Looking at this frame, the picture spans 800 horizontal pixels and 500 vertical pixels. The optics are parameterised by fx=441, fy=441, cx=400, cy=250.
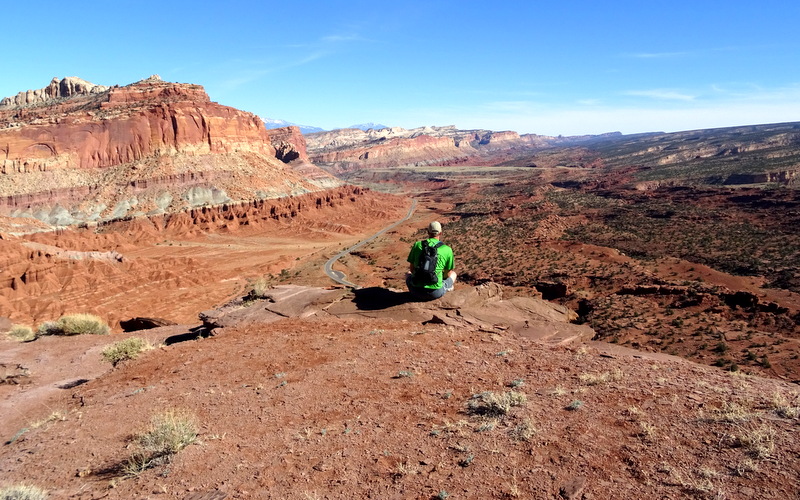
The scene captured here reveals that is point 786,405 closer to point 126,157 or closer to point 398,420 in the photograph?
point 398,420

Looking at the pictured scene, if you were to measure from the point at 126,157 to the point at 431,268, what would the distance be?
220ft

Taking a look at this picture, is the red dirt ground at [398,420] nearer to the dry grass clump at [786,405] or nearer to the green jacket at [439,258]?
the dry grass clump at [786,405]

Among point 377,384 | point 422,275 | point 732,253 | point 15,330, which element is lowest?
point 732,253

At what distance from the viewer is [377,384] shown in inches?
277

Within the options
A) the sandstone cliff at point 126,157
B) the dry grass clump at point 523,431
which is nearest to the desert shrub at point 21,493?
the dry grass clump at point 523,431

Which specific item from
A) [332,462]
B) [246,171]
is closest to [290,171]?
[246,171]

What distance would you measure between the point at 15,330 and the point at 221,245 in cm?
3982

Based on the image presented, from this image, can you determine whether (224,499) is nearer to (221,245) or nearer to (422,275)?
(422,275)

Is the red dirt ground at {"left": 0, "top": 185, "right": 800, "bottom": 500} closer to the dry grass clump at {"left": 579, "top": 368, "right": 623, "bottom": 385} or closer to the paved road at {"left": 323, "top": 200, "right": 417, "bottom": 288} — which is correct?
the dry grass clump at {"left": 579, "top": 368, "right": 623, "bottom": 385}

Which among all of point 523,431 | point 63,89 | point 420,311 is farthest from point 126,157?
point 523,431

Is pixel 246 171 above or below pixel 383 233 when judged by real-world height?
above

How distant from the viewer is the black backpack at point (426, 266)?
10242 mm

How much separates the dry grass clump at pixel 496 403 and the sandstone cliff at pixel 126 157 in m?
64.2

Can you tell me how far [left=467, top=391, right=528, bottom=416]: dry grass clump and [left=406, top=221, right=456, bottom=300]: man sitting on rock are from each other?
4489 mm
